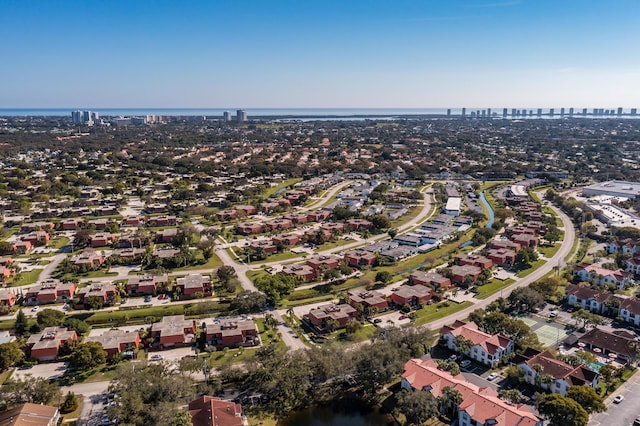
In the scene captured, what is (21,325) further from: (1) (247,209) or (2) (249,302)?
(1) (247,209)

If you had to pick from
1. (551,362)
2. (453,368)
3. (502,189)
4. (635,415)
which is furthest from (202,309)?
(502,189)

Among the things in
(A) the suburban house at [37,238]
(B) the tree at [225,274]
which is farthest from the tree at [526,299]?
(A) the suburban house at [37,238]

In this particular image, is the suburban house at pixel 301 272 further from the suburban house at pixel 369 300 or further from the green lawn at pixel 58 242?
the green lawn at pixel 58 242

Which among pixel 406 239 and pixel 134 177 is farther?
pixel 134 177

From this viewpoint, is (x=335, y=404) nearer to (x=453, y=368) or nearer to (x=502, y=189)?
(x=453, y=368)

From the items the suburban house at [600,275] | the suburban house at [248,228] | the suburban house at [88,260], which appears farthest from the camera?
the suburban house at [248,228]

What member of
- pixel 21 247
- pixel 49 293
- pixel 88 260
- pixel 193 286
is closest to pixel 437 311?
pixel 193 286
